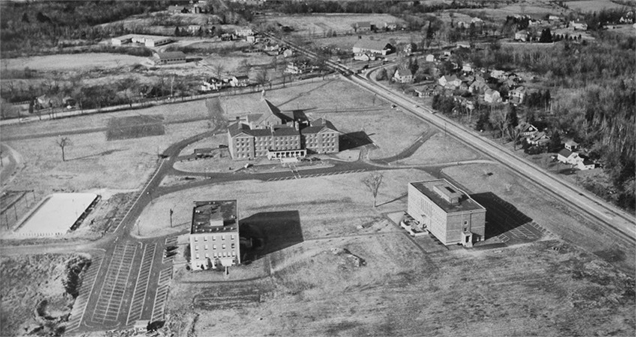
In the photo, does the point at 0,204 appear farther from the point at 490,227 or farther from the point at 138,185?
the point at 490,227

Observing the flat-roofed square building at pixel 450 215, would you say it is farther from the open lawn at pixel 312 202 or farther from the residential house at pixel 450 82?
the residential house at pixel 450 82

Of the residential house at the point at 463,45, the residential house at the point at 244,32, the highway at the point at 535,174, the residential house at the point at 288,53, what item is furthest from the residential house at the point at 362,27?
the highway at the point at 535,174

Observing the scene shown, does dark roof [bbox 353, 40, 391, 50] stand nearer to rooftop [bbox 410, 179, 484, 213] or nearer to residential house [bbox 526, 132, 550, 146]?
residential house [bbox 526, 132, 550, 146]

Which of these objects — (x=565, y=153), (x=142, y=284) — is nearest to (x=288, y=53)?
(x=565, y=153)

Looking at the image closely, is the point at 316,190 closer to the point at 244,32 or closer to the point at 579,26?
the point at 244,32

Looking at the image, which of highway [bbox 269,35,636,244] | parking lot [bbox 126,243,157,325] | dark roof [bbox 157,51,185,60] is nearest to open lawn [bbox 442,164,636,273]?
highway [bbox 269,35,636,244]

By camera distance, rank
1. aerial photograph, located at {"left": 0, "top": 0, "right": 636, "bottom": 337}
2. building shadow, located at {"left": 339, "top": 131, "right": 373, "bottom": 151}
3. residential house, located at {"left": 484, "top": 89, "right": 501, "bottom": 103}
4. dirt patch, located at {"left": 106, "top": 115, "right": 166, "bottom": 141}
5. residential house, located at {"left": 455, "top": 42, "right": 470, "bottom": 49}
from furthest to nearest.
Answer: residential house, located at {"left": 455, "top": 42, "right": 470, "bottom": 49}, residential house, located at {"left": 484, "top": 89, "right": 501, "bottom": 103}, dirt patch, located at {"left": 106, "top": 115, "right": 166, "bottom": 141}, building shadow, located at {"left": 339, "top": 131, "right": 373, "bottom": 151}, aerial photograph, located at {"left": 0, "top": 0, "right": 636, "bottom": 337}
